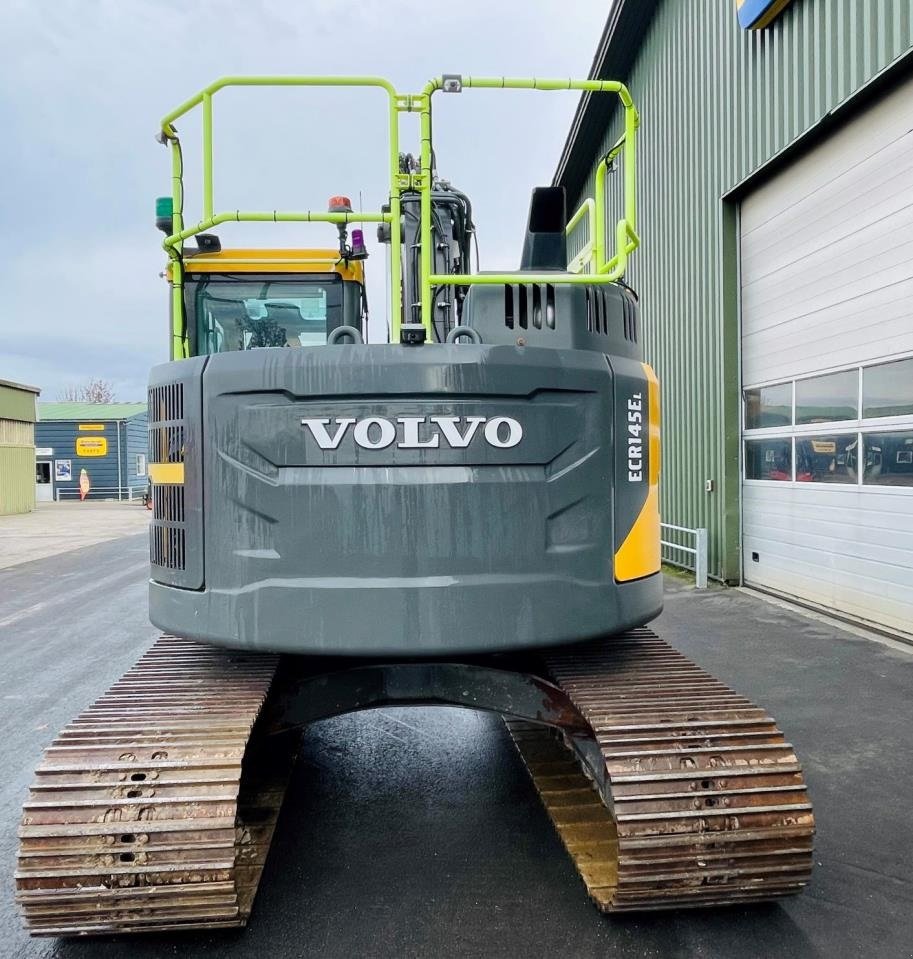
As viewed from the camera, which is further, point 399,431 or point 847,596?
point 847,596

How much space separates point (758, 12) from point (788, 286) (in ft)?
10.2

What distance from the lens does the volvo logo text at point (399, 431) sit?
9.82 ft

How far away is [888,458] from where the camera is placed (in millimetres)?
7727

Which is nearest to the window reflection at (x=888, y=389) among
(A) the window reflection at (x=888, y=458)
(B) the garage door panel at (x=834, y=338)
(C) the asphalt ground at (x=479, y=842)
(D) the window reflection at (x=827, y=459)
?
(B) the garage door panel at (x=834, y=338)

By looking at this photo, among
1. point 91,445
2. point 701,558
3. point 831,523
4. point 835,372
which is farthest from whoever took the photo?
point 91,445

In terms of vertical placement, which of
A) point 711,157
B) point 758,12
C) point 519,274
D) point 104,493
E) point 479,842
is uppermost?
point 758,12

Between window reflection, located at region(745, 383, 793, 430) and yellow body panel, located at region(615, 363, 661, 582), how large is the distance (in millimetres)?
6627

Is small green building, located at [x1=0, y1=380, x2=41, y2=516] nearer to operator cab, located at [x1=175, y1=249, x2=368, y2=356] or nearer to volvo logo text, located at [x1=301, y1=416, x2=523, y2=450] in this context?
operator cab, located at [x1=175, y1=249, x2=368, y2=356]

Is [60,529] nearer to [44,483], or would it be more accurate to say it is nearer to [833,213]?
[44,483]

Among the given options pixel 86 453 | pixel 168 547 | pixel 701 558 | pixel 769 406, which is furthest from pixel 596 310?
pixel 86 453

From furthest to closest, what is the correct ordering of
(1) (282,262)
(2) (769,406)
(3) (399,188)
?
(2) (769,406) → (1) (282,262) → (3) (399,188)

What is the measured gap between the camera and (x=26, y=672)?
281 inches

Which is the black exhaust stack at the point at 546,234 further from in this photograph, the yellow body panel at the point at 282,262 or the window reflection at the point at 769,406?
the window reflection at the point at 769,406

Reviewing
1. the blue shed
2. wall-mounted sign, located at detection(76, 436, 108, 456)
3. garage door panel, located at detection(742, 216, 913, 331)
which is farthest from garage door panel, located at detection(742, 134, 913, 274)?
wall-mounted sign, located at detection(76, 436, 108, 456)
